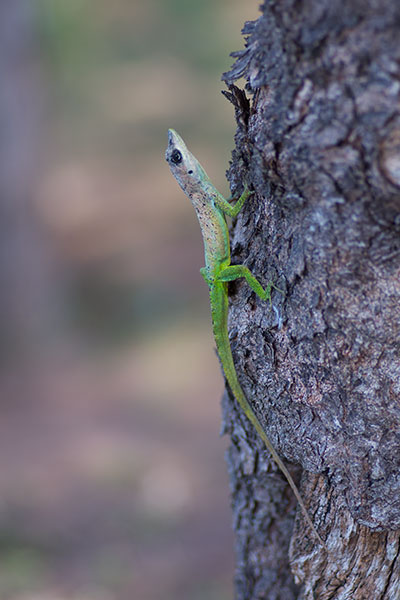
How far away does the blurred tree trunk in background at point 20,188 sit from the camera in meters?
7.77

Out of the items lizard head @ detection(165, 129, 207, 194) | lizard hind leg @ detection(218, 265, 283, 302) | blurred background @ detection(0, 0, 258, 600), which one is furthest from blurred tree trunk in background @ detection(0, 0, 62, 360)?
lizard hind leg @ detection(218, 265, 283, 302)

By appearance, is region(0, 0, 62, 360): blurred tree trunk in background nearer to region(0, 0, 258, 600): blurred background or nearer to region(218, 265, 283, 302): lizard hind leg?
region(0, 0, 258, 600): blurred background

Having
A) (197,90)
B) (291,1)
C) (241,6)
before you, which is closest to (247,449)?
(291,1)

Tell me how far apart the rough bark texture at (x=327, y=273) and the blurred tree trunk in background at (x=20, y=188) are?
6389 millimetres

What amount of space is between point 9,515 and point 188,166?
4.23 m

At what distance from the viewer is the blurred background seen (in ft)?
17.3

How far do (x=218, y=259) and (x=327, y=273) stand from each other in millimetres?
857

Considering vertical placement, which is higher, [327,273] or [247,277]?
[247,277]

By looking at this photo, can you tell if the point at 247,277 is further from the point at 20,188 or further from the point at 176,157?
the point at 20,188

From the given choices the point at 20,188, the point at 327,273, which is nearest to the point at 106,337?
the point at 20,188

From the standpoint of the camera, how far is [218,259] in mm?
2637

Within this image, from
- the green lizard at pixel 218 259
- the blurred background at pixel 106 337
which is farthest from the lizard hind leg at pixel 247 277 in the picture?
the blurred background at pixel 106 337

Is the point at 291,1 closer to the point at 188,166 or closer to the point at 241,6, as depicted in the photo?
the point at 188,166

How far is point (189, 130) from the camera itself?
15320 millimetres
